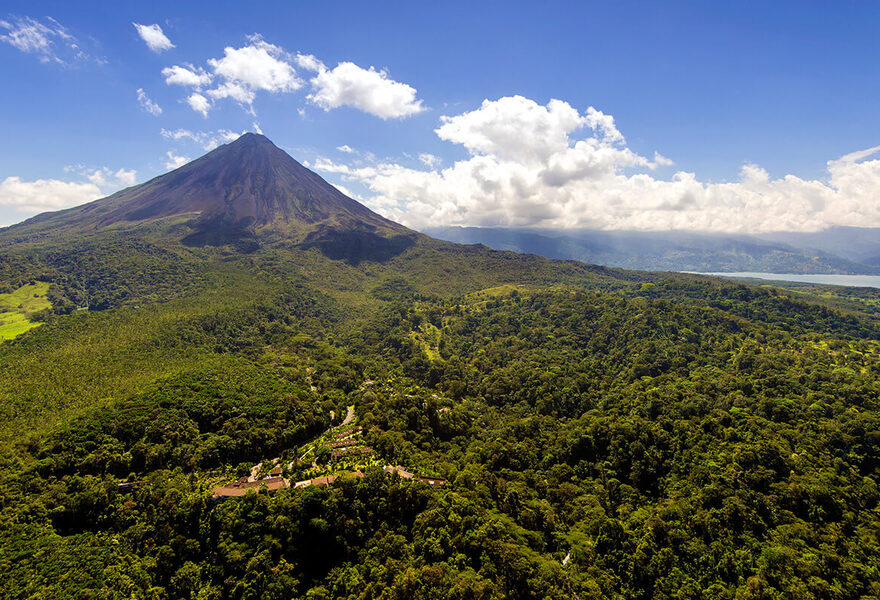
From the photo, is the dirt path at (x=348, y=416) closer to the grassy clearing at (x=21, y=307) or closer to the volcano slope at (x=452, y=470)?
the volcano slope at (x=452, y=470)

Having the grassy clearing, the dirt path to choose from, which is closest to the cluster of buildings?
the dirt path

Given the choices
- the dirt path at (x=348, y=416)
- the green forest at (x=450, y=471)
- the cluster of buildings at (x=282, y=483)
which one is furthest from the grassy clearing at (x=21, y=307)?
the cluster of buildings at (x=282, y=483)

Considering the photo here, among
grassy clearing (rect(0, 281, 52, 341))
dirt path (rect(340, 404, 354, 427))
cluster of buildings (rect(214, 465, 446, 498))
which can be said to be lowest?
dirt path (rect(340, 404, 354, 427))

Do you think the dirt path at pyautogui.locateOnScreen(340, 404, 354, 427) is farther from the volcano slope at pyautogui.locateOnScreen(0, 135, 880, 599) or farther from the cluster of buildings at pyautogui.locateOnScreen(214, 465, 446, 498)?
the cluster of buildings at pyautogui.locateOnScreen(214, 465, 446, 498)

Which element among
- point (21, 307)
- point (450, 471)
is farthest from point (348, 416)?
point (21, 307)

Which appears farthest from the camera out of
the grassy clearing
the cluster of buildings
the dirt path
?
the grassy clearing

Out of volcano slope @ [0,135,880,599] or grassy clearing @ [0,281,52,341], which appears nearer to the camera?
volcano slope @ [0,135,880,599]
